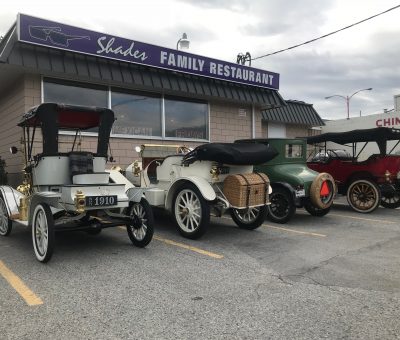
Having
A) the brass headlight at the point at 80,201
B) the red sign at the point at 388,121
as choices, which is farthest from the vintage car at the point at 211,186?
the red sign at the point at 388,121

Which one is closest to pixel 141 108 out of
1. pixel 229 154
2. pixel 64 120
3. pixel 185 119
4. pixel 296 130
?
pixel 185 119

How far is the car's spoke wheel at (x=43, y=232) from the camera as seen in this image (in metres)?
5.29

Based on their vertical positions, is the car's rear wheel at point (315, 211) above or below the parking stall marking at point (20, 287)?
above

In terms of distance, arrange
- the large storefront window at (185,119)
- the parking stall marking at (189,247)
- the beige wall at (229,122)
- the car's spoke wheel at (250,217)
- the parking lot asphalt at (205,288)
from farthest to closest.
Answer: the beige wall at (229,122) < the large storefront window at (185,119) < the car's spoke wheel at (250,217) < the parking stall marking at (189,247) < the parking lot asphalt at (205,288)

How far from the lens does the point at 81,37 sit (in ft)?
32.6

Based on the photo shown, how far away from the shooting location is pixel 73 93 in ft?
34.9

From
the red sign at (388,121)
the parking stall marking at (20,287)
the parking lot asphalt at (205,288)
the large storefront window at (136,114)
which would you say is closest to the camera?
the parking lot asphalt at (205,288)

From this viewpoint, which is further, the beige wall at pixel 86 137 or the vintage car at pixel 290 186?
the beige wall at pixel 86 137

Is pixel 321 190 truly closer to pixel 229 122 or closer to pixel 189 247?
pixel 189 247

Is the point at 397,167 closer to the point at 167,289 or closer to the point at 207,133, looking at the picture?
the point at 207,133

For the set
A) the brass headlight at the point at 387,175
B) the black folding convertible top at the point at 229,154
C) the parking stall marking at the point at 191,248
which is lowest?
the parking stall marking at the point at 191,248

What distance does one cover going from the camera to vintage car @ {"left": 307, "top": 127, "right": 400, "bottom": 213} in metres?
10.3

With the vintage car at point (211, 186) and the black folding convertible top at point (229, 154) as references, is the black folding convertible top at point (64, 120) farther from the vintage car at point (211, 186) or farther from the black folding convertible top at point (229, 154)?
the black folding convertible top at point (229, 154)

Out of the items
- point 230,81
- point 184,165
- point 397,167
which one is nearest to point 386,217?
point 397,167
